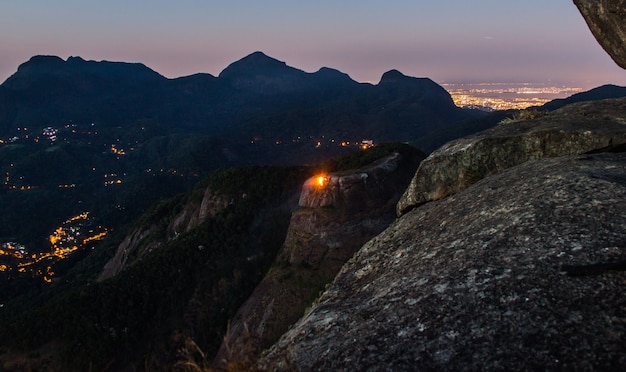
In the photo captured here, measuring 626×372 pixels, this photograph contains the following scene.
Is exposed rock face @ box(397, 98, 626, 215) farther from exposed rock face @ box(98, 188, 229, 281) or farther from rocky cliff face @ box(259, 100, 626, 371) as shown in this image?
exposed rock face @ box(98, 188, 229, 281)

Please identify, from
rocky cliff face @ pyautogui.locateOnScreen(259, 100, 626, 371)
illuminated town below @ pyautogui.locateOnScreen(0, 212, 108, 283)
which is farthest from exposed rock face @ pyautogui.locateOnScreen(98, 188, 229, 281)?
rocky cliff face @ pyautogui.locateOnScreen(259, 100, 626, 371)

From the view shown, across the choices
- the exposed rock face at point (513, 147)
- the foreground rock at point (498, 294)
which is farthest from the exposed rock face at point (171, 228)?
the foreground rock at point (498, 294)

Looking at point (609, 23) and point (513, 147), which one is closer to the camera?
point (513, 147)

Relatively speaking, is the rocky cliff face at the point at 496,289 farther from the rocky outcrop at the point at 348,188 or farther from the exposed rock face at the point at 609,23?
the rocky outcrop at the point at 348,188

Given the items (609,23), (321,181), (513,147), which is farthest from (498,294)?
(321,181)

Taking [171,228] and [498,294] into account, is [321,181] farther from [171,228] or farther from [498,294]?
[498,294]

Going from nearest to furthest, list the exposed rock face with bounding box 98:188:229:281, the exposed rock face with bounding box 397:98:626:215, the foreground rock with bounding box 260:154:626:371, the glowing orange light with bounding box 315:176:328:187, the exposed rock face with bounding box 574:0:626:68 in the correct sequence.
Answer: the foreground rock with bounding box 260:154:626:371 < the exposed rock face with bounding box 397:98:626:215 < the exposed rock face with bounding box 574:0:626:68 < the glowing orange light with bounding box 315:176:328:187 < the exposed rock face with bounding box 98:188:229:281
